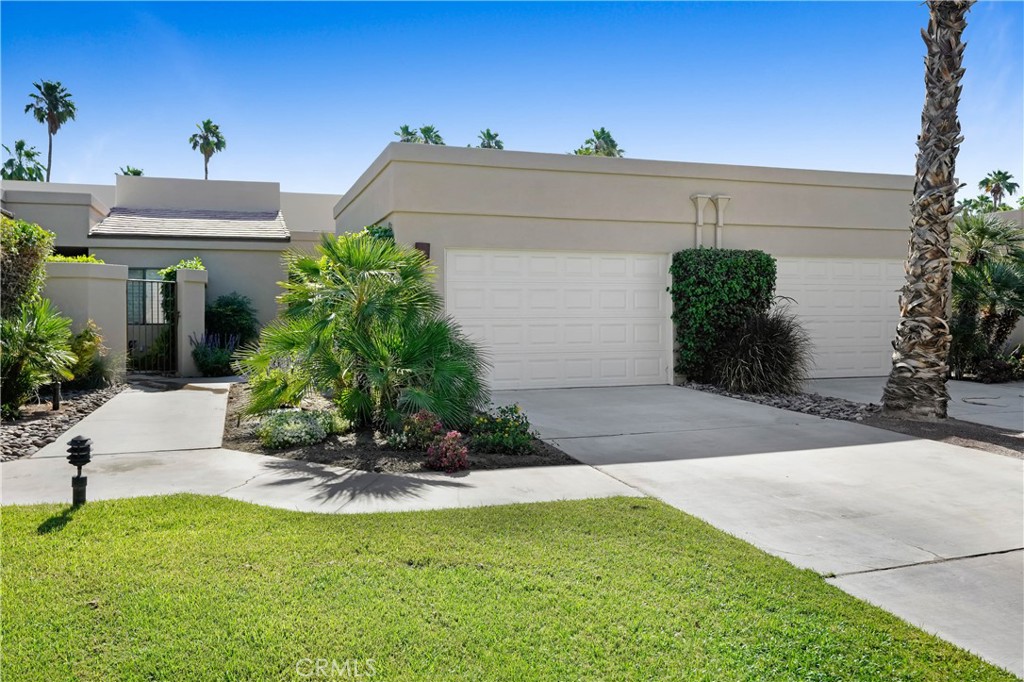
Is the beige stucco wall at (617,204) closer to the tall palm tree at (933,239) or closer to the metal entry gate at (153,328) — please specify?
the tall palm tree at (933,239)

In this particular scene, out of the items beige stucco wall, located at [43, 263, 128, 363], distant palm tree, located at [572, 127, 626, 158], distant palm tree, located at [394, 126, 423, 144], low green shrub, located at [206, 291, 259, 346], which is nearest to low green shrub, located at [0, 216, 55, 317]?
beige stucco wall, located at [43, 263, 128, 363]

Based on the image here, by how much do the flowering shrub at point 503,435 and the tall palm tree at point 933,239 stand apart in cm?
516

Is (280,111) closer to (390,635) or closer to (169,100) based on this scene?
(169,100)

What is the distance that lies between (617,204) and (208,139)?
3787cm

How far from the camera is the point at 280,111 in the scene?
14.9m

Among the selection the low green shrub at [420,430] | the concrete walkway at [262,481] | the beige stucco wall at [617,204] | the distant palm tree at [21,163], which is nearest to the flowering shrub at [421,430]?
the low green shrub at [420,430]

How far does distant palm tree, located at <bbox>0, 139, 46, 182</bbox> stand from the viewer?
1540 inches

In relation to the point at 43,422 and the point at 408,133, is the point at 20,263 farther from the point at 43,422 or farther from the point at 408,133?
the point at 408,133

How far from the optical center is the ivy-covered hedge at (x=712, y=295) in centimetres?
1267

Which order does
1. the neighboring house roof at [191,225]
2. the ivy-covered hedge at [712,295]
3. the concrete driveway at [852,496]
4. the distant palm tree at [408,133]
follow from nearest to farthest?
the concrete driveway at [852,496], the ivy-covered hedge at [712,295], the neighboring house roof at [191,225], the distant palm tree at [408,133]

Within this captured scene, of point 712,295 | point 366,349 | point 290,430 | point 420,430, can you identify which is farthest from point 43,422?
point 712,295

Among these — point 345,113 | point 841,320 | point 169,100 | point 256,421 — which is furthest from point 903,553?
point 169,100

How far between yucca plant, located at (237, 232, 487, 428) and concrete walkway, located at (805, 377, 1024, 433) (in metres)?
6.62

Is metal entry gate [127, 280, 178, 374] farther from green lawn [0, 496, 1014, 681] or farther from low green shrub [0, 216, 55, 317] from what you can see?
green lawn [0, 496, 1014, 681]
